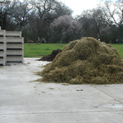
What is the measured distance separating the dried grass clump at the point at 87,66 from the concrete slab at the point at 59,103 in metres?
0.53

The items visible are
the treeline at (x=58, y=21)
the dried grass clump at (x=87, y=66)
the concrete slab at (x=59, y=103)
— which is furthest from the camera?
the treeline at (x=58, y=21)

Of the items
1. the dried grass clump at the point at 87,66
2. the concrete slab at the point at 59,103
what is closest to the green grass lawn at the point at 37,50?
the dried grass clump at the point at 87,66

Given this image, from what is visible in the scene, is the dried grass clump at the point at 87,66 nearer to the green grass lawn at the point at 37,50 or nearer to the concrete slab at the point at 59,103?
the concrete slab at the point at 59,103

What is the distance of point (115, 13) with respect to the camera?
67438 millimetres

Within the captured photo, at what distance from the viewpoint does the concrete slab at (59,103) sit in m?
4.06

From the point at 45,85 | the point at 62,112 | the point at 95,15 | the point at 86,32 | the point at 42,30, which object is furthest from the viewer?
the point at 95,15

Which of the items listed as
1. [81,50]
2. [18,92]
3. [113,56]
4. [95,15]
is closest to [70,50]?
[81,50]

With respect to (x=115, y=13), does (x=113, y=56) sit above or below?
below

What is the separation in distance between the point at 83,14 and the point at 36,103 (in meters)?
64.3

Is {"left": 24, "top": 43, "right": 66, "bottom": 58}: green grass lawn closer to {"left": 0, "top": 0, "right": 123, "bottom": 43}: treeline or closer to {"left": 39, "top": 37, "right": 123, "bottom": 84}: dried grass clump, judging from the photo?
{"left": 39, "top": 37, "right": 123, "bottom": 84}: dried grass clump

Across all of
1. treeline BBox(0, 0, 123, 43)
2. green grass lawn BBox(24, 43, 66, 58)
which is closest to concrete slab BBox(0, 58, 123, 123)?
green grass lawn BBox(24, 43, 66, 58)

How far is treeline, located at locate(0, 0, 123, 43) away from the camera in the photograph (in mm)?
54719

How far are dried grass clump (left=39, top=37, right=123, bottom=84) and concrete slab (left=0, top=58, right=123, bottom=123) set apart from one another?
1.74 ft

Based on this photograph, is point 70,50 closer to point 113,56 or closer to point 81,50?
point 81,50
